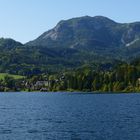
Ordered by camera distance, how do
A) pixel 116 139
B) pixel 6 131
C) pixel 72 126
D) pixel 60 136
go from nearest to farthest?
pixel 116 139, pixel 60 136, pixel 6 131, pixel 72 126

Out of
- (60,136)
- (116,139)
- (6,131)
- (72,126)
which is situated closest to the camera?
(116,139)

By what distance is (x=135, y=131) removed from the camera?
89.0 metres

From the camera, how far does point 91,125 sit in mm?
102062

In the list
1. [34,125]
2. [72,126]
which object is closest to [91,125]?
[72,126]

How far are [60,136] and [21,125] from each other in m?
22.5

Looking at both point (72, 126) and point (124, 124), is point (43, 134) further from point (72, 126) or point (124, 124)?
point (124, 124)

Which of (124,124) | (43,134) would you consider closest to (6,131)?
(43,134)

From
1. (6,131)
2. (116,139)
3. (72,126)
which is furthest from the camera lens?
(72,126)

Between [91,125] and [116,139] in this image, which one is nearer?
[116,139]

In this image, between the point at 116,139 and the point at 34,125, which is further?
the point at 34,125

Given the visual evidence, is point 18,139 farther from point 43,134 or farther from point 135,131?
point 135,131

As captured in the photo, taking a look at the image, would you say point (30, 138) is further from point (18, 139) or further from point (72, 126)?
point (72, 126)

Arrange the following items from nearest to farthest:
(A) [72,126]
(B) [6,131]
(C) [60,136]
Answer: (C) [60,136] < (B) [6,131] < (A) [72,126]

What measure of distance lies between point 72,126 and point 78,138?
20094 mm
